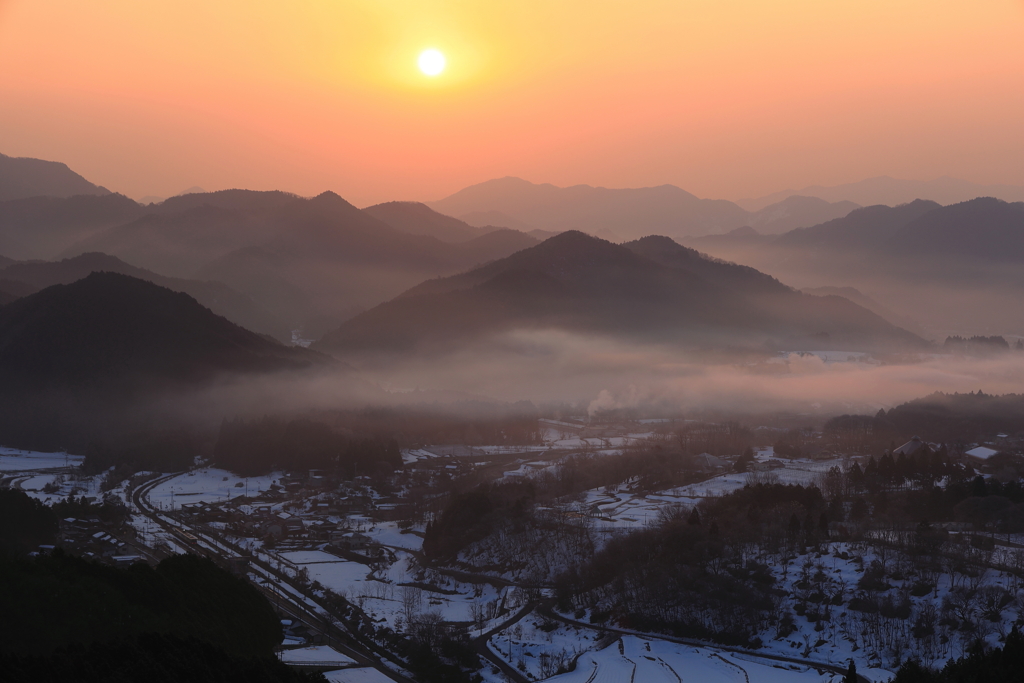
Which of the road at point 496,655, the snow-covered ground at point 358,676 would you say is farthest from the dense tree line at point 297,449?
the snow-covered ground at point 358,676

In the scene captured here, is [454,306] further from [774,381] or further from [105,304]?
[105,304]

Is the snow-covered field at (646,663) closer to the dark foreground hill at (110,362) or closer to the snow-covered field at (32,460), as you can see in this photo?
the snow-covered field at (32,460)

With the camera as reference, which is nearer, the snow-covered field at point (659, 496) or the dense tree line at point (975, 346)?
the snow-covered field at point (659, 496)

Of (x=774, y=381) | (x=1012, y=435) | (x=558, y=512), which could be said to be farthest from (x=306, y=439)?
(x=774, y=381)

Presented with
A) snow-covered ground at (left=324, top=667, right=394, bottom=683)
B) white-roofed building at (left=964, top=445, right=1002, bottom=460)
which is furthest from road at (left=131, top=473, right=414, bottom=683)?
white-roofed building at (left=964, top=445, right=1002, bottom=460)

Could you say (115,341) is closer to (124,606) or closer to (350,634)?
(350,634)

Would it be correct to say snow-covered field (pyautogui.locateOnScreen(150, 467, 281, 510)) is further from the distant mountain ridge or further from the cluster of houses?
A: the distant mountain ridge

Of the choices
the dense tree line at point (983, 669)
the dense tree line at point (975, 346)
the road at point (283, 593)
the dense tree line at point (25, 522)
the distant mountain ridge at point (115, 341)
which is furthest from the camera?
the dense tree line at point (975, 346)
